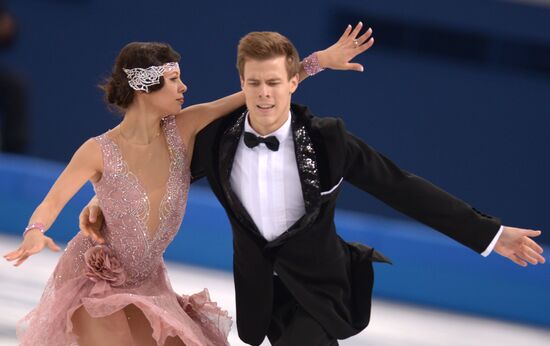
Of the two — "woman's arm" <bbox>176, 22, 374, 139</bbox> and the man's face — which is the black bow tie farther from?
"woman's arm" <bbox>176, 22, 374, 139</bbox>

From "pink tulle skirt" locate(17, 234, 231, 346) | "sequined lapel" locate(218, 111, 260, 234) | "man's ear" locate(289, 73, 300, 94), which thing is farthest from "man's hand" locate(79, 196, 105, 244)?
"man's ear" locate(289, 73, 300, 94)

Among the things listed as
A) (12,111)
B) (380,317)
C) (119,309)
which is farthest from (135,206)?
(12,111)

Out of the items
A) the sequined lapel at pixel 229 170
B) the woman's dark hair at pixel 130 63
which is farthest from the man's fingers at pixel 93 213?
the sequined lapel at pixel 229 170

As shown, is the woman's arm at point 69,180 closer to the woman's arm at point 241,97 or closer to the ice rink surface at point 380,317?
the woman's arm at point 241,97

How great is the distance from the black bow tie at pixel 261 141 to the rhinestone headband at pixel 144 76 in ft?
1.27

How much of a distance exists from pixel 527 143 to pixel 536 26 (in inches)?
24.4

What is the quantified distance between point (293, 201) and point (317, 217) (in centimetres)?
8

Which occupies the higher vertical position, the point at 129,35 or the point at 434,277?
the point at 129,35

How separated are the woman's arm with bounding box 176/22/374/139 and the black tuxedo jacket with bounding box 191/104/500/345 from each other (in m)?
0.08

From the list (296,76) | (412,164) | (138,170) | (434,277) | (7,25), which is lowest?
(434,277)

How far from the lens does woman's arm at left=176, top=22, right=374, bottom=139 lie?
343 centimetres

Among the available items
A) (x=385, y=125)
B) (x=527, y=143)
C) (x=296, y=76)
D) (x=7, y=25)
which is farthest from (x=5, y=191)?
(x=296, y=76)

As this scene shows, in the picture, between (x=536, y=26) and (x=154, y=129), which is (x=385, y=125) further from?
(x=154, y=129)

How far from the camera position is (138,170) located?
343 centimetres
